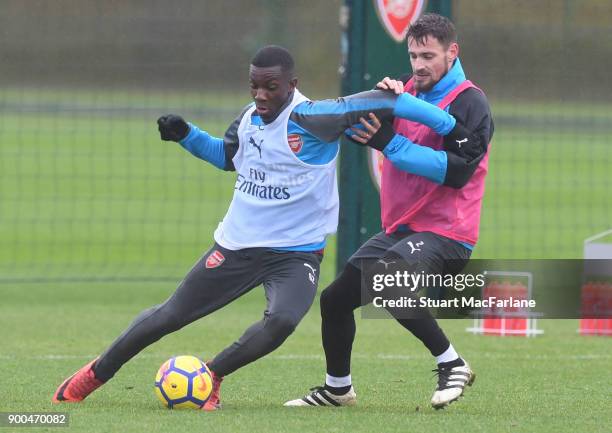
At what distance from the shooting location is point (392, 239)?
738 cm

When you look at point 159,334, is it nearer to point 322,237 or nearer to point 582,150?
point 322,237

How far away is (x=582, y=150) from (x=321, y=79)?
11343mm

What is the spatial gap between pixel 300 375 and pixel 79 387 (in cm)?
186

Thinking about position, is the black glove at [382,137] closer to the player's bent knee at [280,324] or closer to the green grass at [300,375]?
the player's bent knee at [280,324]

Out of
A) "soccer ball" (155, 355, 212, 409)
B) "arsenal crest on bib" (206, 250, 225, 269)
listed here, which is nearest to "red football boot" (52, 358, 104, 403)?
"soccer ball" (155, 355, 212, 409)

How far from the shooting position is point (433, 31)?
720 cm

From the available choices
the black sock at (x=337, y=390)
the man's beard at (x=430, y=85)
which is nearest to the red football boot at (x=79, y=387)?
the black sock at (x=337, y=390)

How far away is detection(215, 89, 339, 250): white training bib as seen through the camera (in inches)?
282

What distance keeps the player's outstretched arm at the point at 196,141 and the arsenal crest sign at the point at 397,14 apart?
4952 millimetres

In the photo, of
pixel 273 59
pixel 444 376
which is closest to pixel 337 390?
pixel 444 376

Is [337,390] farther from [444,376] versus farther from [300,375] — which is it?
[300,375]

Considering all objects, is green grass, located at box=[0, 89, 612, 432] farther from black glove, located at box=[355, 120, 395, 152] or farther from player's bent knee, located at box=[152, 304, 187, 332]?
black glove, located at box=[355, 120, 395, 152]

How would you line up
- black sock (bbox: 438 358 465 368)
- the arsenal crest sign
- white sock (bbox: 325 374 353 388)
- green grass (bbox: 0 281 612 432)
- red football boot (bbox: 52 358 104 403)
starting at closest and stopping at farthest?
green grass (bbox: 0 281 612 432) < black sock (bbox: 438 358 465 368) < red football boot (bbox: 52 358 104 403) < white sock (bbox: 325 374 353 388) < the arsenal crest sign

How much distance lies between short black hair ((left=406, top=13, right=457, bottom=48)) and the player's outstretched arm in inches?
47.0
